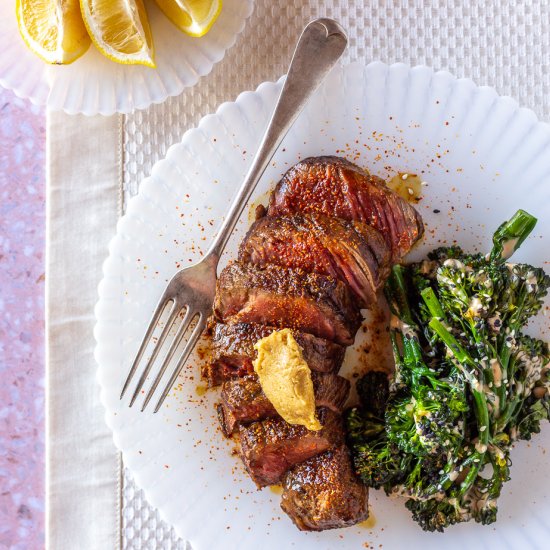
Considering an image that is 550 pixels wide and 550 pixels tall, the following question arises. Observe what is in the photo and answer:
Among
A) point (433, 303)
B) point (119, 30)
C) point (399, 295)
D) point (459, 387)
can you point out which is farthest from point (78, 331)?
point (459, 387)

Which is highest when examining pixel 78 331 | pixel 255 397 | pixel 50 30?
pixel 50 30

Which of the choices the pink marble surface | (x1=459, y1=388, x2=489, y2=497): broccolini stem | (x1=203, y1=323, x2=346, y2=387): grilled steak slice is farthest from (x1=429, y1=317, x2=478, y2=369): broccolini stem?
the pink marble surface

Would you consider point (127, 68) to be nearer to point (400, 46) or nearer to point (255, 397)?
point (400, 46)

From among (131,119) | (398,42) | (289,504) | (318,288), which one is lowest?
(289,504)

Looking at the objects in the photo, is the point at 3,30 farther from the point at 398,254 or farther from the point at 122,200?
the point at 398,254

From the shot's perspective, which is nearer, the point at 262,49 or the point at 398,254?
the point at 398,254

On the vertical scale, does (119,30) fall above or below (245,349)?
above

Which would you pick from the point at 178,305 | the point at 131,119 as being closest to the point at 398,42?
the point at 131,119
